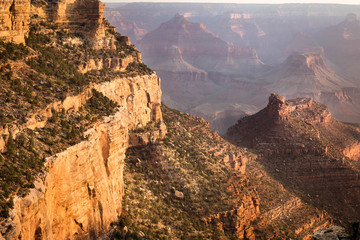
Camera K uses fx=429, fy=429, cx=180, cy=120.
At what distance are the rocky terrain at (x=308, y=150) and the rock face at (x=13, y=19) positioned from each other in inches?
1672

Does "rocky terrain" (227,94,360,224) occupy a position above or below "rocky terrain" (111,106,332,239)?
below

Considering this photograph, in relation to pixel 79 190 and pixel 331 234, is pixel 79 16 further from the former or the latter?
pixel 331 234

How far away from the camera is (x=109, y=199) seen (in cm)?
2719

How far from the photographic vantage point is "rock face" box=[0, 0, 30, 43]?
26844mm

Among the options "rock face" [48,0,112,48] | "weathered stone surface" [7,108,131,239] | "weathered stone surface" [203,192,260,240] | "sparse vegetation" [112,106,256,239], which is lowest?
"weathered stone surface" [203,192,260,240]

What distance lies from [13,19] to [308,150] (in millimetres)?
50948

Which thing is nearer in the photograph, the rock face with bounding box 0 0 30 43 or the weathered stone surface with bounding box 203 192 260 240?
the rock face with bounding box 0 0 30 43

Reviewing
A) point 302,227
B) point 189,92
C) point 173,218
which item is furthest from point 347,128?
point 189,92

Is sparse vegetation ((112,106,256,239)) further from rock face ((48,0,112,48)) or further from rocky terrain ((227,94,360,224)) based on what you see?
rocky terrain ((227,94,360,224))

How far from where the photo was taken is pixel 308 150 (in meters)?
66.9

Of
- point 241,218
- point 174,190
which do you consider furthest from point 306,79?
point 174,190

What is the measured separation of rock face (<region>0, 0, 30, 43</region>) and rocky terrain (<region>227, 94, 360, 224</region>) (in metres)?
42.5

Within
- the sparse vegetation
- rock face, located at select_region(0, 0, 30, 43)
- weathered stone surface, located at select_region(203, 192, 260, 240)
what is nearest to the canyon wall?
the sparse vegetation

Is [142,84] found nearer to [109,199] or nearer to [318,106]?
[109,199]
